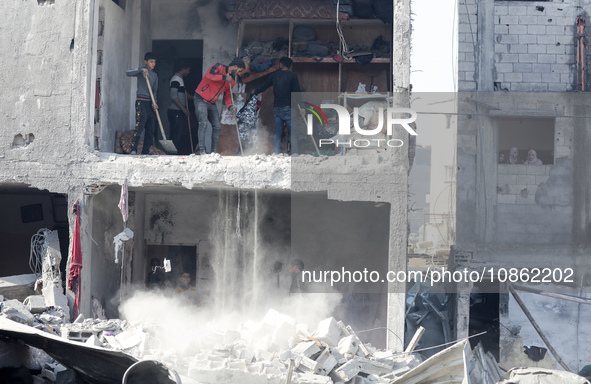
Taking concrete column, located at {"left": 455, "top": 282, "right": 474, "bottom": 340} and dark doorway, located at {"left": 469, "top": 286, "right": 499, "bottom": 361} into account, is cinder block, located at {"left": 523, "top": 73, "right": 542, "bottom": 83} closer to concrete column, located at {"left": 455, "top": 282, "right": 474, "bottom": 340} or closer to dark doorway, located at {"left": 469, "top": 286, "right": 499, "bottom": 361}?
dark doorway, located at {"left": 469, "top": 286, "right": 499, "bottom": 361}

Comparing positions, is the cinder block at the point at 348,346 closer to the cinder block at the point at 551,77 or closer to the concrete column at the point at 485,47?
the concrete column at the point at 485,47

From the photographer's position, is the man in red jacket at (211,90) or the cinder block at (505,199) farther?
the cinder block at (505,199)

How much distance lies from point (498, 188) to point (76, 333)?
9967 mm

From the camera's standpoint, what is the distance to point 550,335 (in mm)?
15094

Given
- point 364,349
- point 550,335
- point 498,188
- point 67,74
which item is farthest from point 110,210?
point 550,335

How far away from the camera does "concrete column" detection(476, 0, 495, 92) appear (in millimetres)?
15719

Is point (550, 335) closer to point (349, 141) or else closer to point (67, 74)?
point (349, 141)

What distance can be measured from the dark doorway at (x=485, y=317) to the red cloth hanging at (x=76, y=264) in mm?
8432

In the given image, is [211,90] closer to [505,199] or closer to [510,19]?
[505,199]

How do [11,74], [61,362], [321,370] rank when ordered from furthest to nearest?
[11,74]
[321,370]
[61,362]

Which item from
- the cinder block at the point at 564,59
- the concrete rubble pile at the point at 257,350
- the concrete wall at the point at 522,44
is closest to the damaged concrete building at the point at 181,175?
the concrete rubble pile at the point at 257,350

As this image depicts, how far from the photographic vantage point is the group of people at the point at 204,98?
11273mm

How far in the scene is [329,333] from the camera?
30.6 ft

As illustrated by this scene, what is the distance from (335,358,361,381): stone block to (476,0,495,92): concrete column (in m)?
8.89
